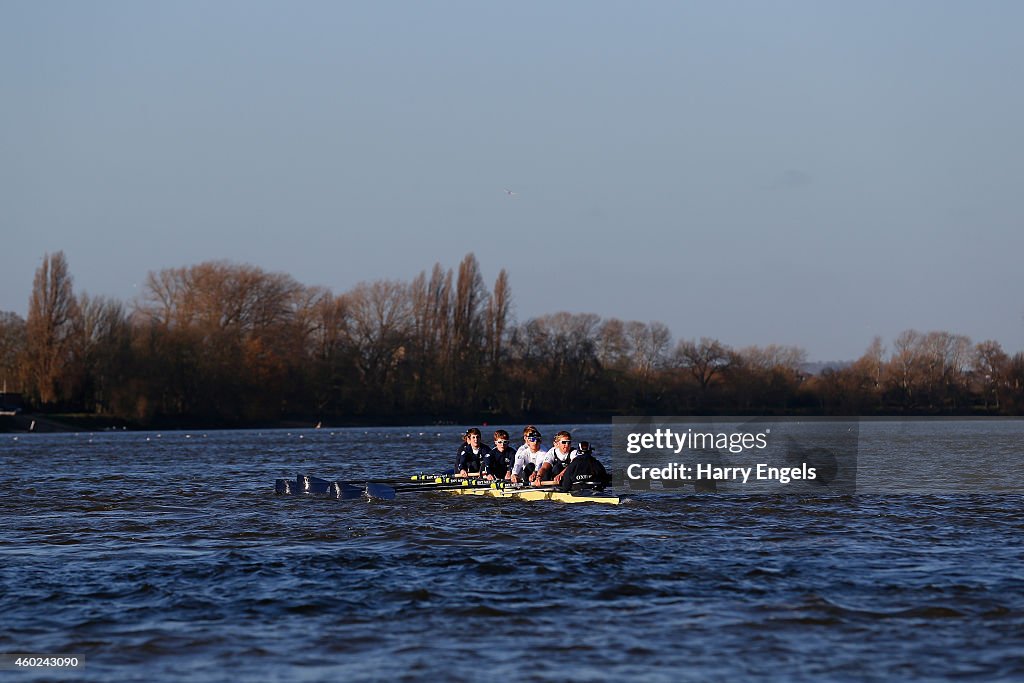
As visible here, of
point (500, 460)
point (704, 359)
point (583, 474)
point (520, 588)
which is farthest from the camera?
point (704, 359)

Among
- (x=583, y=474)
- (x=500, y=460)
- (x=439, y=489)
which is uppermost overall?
(x=500, y=460)

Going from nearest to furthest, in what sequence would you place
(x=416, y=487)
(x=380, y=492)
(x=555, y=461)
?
(x=555, y=461)
(x=416, y=487)
(x=380, y=492)

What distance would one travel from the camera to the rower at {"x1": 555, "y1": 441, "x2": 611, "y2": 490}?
2520 cm

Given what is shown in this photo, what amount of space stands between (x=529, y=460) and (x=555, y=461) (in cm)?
72

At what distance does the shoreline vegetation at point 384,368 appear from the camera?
87312mm

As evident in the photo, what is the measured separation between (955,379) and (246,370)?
82775 millimetres

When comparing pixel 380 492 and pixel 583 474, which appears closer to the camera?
pixel 583 474

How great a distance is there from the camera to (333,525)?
2286 centimetres

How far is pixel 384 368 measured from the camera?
10675 centimetres

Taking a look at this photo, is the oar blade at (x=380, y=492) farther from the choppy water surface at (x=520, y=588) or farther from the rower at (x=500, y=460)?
the rower at (x=500, y=460)

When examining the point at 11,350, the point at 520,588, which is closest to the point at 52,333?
the point at 11,350

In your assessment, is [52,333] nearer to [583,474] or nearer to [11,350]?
[11,350]

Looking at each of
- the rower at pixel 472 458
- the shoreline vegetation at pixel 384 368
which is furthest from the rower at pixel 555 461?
the shoreline vegetation at pixel 384 368

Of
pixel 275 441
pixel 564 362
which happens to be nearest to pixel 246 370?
pixel 275 441
